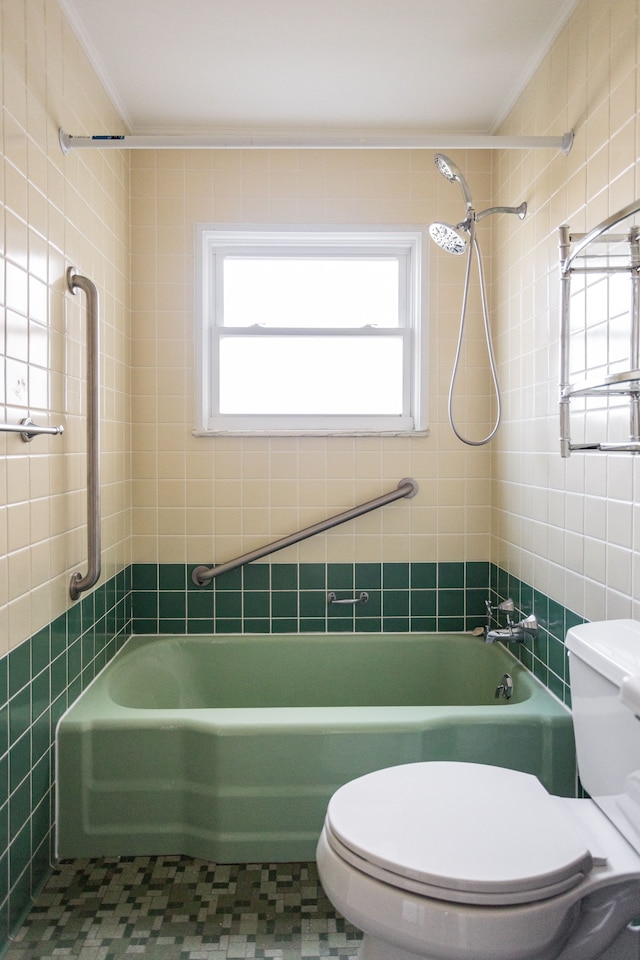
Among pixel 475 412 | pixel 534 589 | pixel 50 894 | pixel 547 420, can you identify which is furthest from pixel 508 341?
pixel 50 894

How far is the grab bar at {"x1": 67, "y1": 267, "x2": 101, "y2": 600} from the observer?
1.96m

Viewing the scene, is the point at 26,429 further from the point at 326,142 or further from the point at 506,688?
the point at 506,688

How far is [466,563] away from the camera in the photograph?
8.93 ft

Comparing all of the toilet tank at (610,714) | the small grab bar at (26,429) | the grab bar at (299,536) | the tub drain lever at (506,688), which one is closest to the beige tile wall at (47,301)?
the small grab bar at (26,429)

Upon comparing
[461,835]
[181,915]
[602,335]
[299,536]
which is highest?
[602,335]

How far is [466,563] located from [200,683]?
1.13 metres

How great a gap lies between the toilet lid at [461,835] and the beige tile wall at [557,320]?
20.8 inches

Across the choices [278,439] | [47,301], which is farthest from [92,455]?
[278,439]

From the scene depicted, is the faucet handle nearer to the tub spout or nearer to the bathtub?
Answer: the tub spout

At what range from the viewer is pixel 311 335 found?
109 inches

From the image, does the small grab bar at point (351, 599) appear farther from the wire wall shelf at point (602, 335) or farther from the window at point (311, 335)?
the wire wall shelf at point (602, 335)

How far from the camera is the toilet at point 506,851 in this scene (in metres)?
1.10

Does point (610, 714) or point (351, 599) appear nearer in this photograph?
point (610, 714)

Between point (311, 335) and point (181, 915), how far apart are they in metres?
2.00
